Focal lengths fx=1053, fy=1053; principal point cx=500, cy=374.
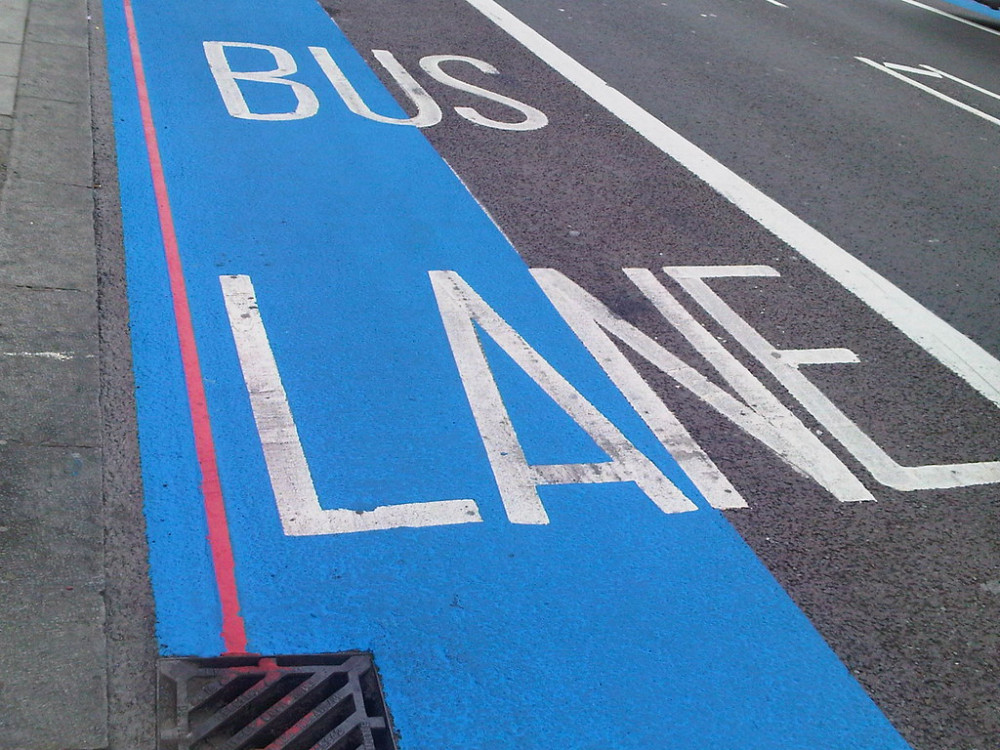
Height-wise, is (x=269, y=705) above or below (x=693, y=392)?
below

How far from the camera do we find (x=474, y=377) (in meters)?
5.09

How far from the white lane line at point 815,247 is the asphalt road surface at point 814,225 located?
111mm

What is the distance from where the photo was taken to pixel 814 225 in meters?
7.49

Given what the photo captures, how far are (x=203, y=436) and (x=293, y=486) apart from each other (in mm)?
505

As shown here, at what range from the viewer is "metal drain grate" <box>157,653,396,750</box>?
3166 mm

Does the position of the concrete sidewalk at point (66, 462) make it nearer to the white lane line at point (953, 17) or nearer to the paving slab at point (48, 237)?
the paving slab at point (48, 237)

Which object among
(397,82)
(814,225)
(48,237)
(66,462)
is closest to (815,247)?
(814,225)

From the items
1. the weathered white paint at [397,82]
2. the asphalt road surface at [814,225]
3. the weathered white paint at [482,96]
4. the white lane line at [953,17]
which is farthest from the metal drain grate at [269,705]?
the white lane line at [953,17]

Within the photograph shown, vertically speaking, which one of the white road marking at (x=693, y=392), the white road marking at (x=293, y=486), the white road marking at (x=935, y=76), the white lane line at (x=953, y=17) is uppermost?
the white lane line at (x=953, y=17)

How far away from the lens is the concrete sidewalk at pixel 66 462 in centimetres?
315

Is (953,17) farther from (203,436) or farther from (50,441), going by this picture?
(50,441)

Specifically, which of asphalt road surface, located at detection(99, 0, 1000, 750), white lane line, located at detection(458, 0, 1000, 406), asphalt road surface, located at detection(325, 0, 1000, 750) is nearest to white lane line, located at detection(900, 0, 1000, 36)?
asphalt road surface, located at detection(325, 0, 1000, 750)

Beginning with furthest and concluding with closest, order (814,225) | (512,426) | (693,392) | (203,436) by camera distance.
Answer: (814,225)
(693,392)
(512,426)
(203,436)

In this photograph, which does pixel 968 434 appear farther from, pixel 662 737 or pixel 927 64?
pixel 927 64
